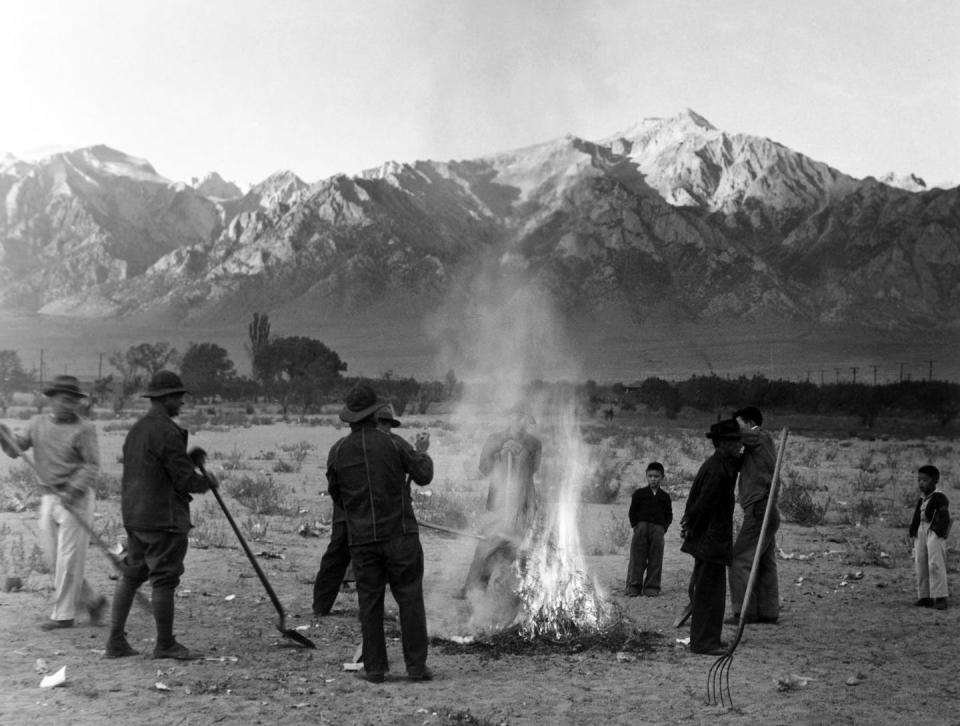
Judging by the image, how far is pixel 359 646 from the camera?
26.4ft

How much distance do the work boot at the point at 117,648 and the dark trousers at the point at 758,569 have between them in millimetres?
5131

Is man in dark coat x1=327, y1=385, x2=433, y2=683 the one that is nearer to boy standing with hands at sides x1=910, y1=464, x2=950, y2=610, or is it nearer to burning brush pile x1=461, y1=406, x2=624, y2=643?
burning brush pile x1=461, y1=406, x2=624, y2=643

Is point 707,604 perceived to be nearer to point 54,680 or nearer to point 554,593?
point 554,593

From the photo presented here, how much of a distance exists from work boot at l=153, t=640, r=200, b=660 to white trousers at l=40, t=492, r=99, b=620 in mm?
1206

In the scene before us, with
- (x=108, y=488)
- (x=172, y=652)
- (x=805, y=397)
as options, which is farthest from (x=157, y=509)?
(x=805, y=397)

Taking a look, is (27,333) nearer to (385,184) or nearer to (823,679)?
(385,184)

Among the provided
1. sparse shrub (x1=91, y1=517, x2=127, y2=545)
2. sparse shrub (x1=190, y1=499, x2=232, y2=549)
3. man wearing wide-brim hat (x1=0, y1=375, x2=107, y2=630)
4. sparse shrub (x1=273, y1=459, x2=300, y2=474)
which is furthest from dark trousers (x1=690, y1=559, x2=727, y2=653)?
sparse shrub (x1=273, y1=459, x2=300, y2=474)

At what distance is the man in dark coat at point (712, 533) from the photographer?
319 inches

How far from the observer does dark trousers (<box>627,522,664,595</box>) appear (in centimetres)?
1096

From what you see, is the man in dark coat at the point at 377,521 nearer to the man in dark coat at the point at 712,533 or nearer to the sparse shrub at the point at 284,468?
the man in dark coat at the point at 712,533

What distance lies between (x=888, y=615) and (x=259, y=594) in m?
6.14

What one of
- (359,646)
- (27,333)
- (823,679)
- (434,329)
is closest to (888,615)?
(823,679)

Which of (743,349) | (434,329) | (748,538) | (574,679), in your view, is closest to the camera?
(574,679)

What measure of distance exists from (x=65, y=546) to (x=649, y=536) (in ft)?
18.7
